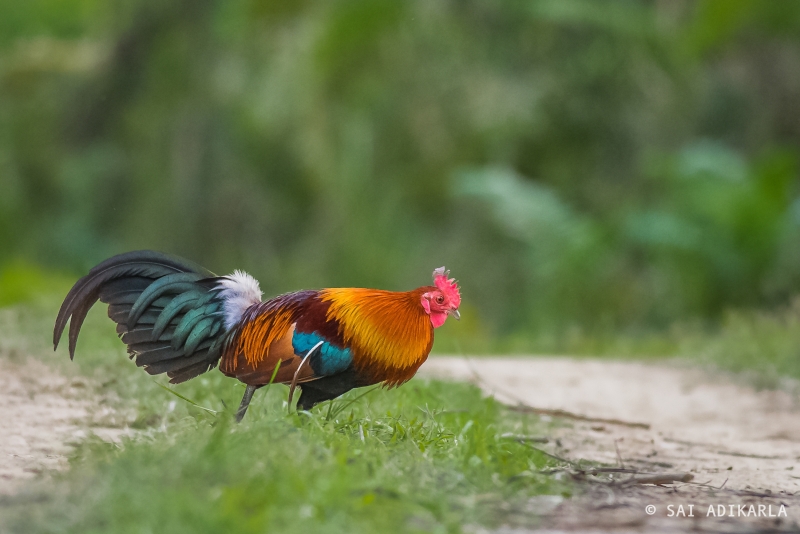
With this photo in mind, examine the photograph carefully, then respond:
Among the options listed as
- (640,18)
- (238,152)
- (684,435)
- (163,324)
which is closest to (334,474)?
(163,324)

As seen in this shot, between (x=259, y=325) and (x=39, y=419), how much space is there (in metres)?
1.28

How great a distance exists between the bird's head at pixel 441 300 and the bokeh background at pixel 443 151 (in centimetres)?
703

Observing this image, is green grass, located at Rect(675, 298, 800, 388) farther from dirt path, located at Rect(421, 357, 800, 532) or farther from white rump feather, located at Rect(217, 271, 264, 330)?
white rump feather, located at Rect(217, 271, 264, 330)

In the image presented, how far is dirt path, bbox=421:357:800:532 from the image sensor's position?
3.10 m

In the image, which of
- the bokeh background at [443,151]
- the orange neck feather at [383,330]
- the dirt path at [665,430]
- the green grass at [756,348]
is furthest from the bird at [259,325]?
the bokeh background at [443,151]

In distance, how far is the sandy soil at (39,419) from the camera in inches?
129

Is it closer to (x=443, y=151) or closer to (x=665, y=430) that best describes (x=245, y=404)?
(x=665, y=430)

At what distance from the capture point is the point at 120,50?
15.9 m

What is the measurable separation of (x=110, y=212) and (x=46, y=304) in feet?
27.7

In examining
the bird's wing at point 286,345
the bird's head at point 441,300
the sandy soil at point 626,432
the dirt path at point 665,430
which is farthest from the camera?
the bird's head at point 441,300

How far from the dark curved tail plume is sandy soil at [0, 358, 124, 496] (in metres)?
0.41

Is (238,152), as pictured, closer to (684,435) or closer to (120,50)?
(120,50)

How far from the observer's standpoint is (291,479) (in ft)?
8.87

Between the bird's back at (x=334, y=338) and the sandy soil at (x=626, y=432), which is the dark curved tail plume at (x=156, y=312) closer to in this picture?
the bird's back at (x=334, y=338)
